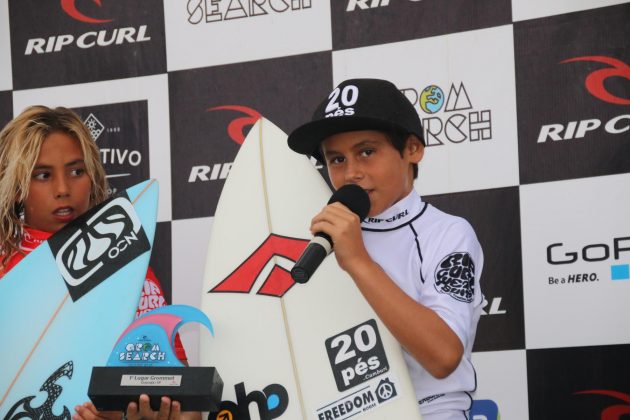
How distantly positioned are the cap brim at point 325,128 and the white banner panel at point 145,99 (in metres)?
0.98

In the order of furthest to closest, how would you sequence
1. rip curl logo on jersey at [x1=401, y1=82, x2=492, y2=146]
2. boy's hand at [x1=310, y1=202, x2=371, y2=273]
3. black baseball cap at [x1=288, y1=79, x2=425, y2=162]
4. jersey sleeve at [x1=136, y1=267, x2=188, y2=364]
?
rip curl logo on jersey at [x1=401, y1=82, x2=492, y2=146] → jersey sleeve at [x1=136, y1=267, x2=188, y2=364] → black baseball cap at [x1=288, y1=79, x2=425, y2=162] → boy's hand at [x1=310, y1=202, x2=371, y2=273]

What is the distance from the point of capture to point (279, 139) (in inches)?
101

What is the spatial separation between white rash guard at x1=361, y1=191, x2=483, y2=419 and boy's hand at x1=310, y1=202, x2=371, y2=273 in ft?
0.59

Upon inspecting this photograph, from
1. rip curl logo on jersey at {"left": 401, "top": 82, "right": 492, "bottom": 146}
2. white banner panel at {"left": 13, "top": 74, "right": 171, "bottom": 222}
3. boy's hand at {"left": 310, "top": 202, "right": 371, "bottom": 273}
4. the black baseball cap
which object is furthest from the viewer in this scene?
white banner panel at {"left": 13, "top": 74, "right": 171, "bottom": 222}

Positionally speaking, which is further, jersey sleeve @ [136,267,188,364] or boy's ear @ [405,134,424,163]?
jersey sleeve @ [136,267,188,364]

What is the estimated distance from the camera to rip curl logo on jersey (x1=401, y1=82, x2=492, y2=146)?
268 centimetres

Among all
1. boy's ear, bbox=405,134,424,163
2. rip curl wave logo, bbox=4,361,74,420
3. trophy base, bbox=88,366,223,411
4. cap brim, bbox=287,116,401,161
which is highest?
cap brim, bbox=287,116,401,161

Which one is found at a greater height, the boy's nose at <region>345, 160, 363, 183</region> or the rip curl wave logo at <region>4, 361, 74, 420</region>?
the boy's nose at <region>345, 160, 363, 183</region>

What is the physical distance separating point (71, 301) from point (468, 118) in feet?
3.84

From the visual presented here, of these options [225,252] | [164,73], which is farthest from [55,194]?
[164,73]

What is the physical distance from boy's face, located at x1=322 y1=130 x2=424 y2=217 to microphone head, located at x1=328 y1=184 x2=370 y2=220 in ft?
0.20

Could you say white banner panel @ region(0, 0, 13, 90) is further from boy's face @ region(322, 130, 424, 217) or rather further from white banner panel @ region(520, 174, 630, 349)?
white banner panel @ region(520, 174, 630, 349)

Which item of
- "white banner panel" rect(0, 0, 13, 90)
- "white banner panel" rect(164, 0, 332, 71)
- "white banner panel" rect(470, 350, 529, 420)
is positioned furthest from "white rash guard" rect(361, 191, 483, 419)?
"white banner panel" rect(0, 0, 13, 90)

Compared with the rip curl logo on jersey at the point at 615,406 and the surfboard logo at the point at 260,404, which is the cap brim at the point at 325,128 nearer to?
the surfboard logo at the point at 260,404
